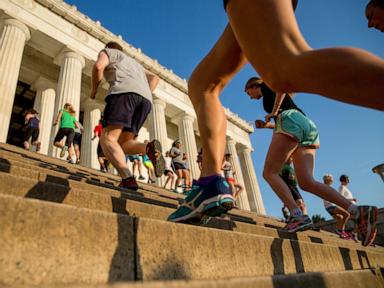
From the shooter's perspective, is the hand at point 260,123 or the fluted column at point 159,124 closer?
the hand at point 260,123

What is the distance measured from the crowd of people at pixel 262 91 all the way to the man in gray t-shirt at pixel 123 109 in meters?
0.01

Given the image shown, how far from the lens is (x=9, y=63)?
11023 millimetres

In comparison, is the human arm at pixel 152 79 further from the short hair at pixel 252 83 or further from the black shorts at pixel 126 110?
the short hair at pixel 252 83

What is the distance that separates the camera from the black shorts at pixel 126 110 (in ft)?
11.6

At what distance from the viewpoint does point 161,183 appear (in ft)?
54.7

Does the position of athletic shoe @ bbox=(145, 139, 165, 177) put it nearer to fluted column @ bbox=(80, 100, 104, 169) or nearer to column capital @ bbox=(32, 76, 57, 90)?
fluted column @ bbox=(80, 100, 104, 169)

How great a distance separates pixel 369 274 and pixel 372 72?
2.42 metres

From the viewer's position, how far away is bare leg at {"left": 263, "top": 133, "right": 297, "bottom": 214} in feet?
11.2

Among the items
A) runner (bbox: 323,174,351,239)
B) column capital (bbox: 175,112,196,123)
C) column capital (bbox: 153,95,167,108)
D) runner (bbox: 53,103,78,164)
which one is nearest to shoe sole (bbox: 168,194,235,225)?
runner (bbox: 323,174,351,239)

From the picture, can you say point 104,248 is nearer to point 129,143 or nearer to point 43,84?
point 129,143

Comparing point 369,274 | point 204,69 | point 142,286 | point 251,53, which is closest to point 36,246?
point 142,286

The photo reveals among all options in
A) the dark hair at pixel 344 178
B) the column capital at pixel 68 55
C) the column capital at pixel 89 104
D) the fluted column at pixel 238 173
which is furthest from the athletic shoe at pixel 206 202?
the fluted column at pixel 238 173

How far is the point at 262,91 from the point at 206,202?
2.77 meters

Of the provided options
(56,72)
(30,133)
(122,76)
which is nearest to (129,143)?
(122,76)
